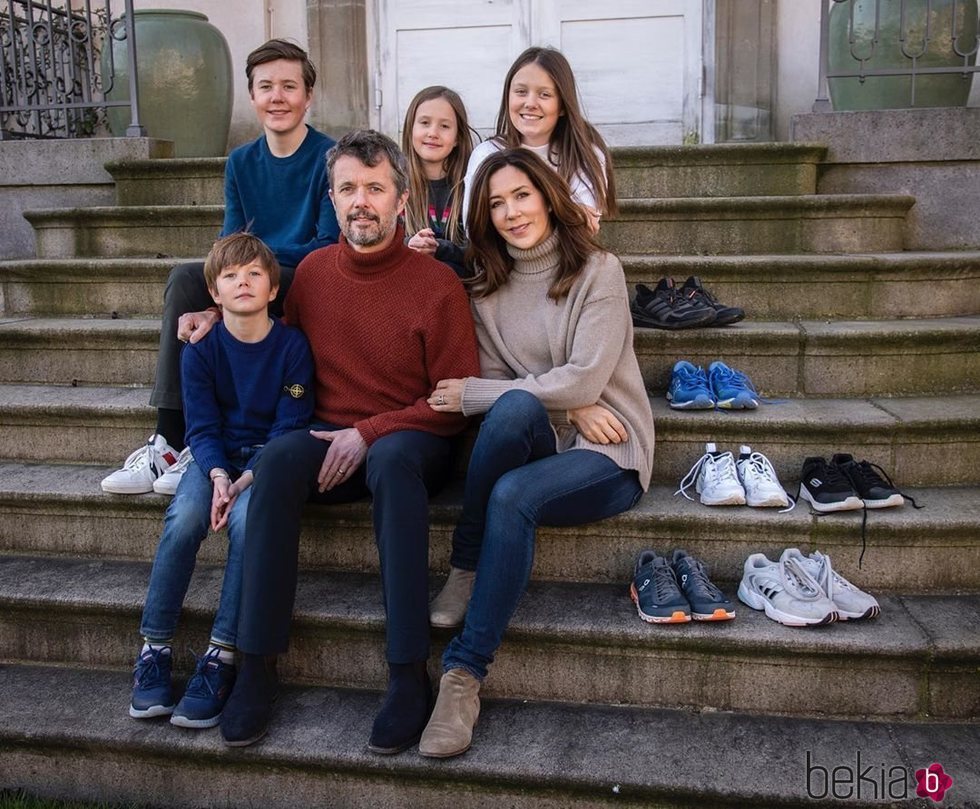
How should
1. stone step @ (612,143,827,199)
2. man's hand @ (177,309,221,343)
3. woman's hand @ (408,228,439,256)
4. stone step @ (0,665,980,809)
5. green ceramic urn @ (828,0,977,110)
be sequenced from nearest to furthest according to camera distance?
stone step @ (0,665,980,809) < man's hand @ (177,309,221,343) < woman's hand @ (408,228,439,256) < stone step @ (612,143,827,199) < green ceramic urn @ (828,0,977,110)

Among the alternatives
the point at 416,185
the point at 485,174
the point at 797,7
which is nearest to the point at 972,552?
the point at 485,174

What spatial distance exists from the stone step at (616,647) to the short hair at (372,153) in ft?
3.62

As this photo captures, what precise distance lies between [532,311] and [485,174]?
15.3 inches

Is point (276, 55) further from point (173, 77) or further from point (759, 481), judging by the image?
point (173, 77)

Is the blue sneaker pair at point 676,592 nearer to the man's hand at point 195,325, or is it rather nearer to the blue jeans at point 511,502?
the blue jeans at point 511,502

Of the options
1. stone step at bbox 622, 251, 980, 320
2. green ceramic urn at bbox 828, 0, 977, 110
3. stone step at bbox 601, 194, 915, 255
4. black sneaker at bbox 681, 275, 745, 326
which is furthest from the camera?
green ceramic urn at bbox 828, 0, 977, 110

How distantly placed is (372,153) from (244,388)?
0.71 m

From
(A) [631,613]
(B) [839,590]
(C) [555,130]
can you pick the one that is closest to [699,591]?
(A) [631,613]

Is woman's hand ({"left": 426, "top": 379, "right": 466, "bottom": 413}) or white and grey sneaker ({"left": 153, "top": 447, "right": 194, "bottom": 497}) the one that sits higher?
woman's hand ({"left": 426, "top": 379, "right": 466, "bottom": 413})

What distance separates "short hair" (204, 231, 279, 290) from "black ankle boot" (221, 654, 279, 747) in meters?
1.01

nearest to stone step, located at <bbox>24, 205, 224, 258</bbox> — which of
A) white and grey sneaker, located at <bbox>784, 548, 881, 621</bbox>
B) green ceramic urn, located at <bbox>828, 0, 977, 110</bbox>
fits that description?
white and grey sneaker, located at <bbox>784, 548, 881, 621</bbox>

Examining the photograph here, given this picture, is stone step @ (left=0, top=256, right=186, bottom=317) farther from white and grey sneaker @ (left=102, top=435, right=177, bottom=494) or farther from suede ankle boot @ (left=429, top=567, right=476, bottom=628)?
suede ankle boot @ (left=429, top=567, right=476, bottom=628)

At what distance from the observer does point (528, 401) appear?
7.59ft

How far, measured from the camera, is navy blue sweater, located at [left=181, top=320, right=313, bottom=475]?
2.49 m
